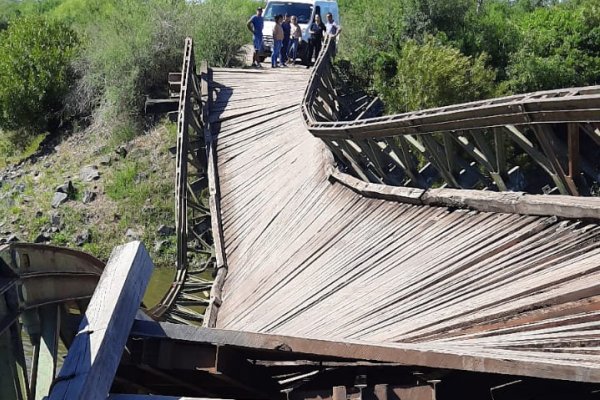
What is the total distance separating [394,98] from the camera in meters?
21.3

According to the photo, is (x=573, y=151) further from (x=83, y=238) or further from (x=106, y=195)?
(x=106, y=195)

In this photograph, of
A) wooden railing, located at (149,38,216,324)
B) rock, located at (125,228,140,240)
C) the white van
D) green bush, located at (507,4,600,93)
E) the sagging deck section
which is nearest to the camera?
the sagging deck section

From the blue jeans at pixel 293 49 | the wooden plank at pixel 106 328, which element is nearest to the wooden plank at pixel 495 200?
the wooden plank at pixel 106 328

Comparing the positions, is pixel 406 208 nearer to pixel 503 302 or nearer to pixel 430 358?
pixel 503 302

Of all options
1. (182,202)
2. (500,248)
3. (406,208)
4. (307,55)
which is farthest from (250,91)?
(500,248)

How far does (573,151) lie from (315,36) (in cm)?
1451

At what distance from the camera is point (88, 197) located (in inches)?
834

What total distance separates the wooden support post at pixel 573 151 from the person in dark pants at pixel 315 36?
14156 millimetres

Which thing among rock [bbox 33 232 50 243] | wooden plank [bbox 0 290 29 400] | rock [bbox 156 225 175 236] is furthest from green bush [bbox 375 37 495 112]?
wooden plank [bbox 0 290 29 400]

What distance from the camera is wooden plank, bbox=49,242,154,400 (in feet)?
11.2

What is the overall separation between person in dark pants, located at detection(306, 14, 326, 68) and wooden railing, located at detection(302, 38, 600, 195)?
315 inches

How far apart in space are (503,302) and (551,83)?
1926 cm

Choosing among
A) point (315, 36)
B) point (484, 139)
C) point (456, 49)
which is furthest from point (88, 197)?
point (484, 139)

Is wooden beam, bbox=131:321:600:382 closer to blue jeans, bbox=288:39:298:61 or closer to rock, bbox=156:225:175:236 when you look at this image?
rock, bbox=156:225:175:236
